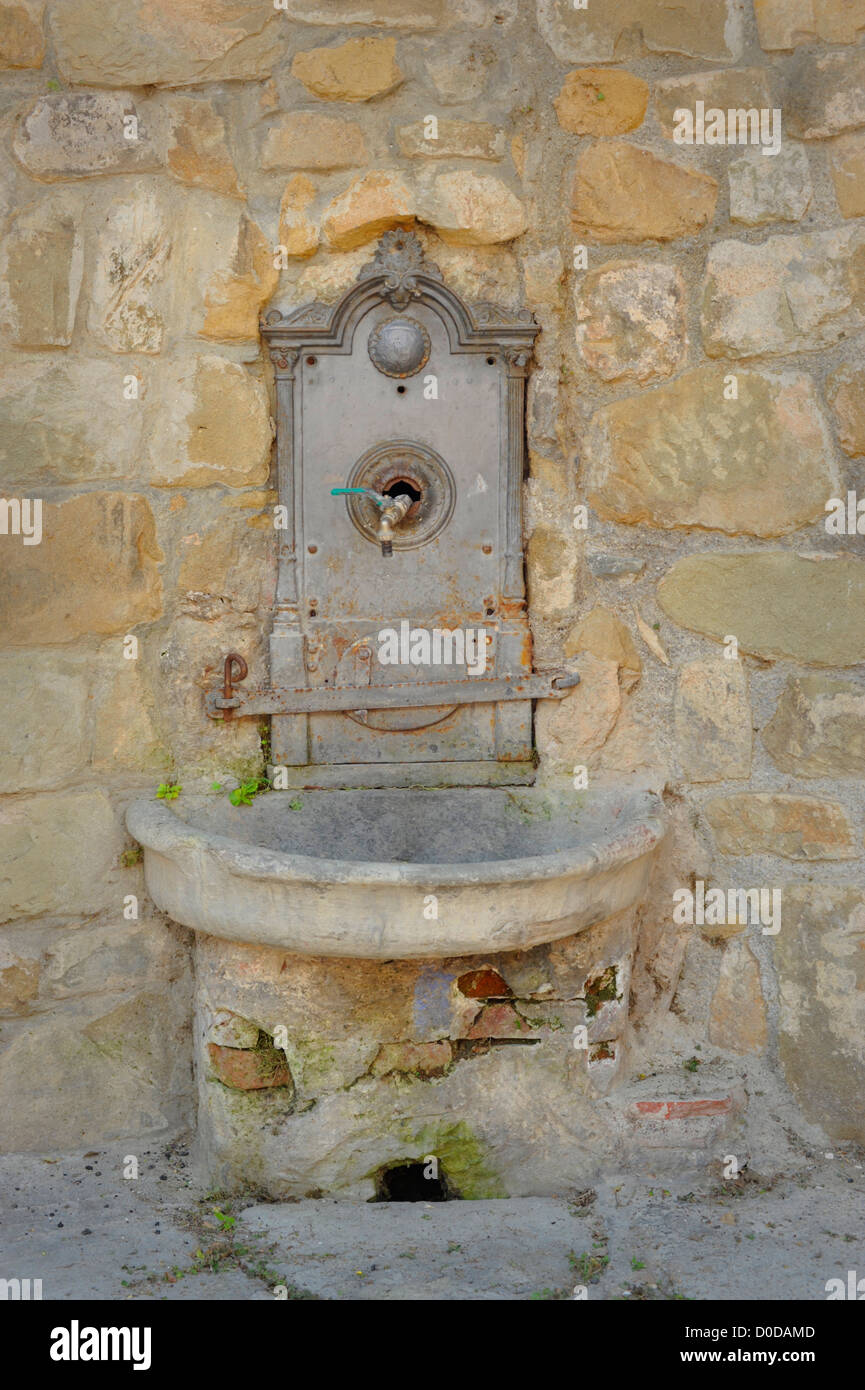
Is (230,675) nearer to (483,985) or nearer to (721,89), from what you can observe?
(483,985)

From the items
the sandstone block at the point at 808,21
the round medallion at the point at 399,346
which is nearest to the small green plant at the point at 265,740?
the round medallion at the point at 399,346

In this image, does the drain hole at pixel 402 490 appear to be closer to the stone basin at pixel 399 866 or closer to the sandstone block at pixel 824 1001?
the stone basin at pixel 399 866

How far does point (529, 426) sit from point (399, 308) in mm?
369

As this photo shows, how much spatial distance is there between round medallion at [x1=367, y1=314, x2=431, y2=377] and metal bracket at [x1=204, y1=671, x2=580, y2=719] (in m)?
0.67

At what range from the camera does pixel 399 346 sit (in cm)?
281

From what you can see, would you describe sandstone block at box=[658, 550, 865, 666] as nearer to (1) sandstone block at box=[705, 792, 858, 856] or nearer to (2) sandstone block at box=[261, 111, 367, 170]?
(1) sandstone block at box=[705, 792, 858, 856]

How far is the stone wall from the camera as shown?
2.72 meters

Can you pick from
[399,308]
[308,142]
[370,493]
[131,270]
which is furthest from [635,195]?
[131,270]

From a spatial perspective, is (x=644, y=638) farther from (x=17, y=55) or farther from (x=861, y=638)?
(x=17, y=55)

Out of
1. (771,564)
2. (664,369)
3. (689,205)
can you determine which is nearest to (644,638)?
(771,564)

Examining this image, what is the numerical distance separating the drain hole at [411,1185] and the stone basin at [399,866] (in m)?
0.52

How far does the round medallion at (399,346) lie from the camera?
2.81m

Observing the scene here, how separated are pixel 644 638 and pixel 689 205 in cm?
90

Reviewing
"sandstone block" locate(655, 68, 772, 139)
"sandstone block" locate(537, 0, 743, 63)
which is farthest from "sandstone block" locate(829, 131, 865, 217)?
"sandstone block" locate(537, 0, 743, 63)
